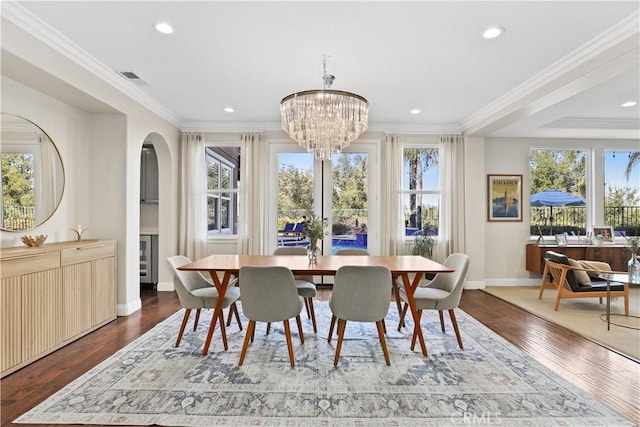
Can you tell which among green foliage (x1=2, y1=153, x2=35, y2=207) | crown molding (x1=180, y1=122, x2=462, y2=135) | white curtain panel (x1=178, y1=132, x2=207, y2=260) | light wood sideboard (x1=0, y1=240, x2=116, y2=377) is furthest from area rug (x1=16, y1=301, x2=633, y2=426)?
crown molding (x1=180, y1=122, x2=462, y2=135)

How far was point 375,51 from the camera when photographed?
309 cm

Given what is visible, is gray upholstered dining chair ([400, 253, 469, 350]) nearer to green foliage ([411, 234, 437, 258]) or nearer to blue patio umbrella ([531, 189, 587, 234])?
green foliage ([411, 234, 437, 258])

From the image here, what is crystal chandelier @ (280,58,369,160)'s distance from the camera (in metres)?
3.12

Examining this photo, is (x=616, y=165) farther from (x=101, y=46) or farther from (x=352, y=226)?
(x=101, y=46)

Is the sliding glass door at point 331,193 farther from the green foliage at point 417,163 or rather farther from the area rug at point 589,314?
the area rug at point 589,314

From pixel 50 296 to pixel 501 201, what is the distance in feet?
20.5

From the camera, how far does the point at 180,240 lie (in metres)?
5.43

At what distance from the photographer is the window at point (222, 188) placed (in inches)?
222

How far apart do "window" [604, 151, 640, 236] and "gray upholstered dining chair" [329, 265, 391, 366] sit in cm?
577

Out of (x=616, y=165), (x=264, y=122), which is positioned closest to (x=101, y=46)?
(x=264, y=122)

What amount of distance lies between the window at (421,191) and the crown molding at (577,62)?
4.12 ft

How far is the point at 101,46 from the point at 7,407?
282 cm

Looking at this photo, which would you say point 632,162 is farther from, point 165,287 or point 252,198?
point 165,287

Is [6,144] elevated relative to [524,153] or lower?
lower
